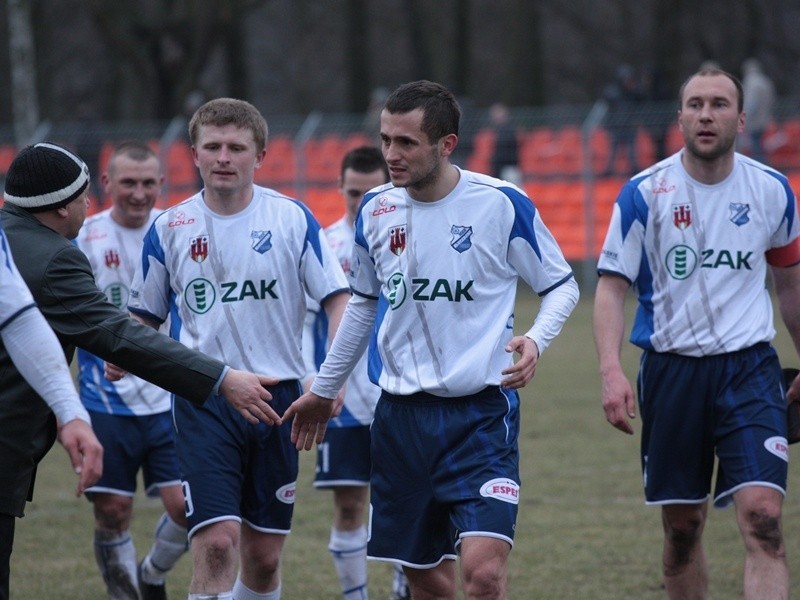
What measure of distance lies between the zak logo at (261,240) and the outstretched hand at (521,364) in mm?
1309

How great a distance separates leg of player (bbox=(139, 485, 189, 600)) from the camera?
6.66m

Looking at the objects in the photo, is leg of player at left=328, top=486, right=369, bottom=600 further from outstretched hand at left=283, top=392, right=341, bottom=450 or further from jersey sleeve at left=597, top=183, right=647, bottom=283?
jersey sleeve at left=597, top=183, right=647, bottom=283

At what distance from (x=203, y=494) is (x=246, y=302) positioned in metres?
0.80

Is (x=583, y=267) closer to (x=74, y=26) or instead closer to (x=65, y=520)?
(x=65, y=520)

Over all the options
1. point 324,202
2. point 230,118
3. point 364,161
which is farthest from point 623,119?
point 230,118

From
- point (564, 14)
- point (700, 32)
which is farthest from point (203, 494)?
point (564, 14)

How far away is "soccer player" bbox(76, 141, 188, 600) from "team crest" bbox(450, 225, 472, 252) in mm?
2169

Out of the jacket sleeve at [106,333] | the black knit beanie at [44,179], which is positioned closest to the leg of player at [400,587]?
the jacket sleeve at [106,333]

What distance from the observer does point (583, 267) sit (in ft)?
69.6

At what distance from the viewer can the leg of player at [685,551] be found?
5.88 meters

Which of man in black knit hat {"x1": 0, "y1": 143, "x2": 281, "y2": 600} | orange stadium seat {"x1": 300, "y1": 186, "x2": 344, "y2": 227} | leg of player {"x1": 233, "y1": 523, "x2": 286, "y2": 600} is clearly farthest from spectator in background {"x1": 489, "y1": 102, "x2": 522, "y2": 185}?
man in black knit hat {"x1": 0, "y1": 143, "x2": 281, "y2": 600}

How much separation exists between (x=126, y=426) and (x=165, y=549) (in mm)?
639

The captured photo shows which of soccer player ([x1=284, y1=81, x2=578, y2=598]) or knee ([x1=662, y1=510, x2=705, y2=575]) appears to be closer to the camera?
soccer player ([x1=284, y1=81, x2=578, y2=598])

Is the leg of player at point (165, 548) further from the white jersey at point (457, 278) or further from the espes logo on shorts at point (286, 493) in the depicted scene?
the white jersey at point (457, 278)
